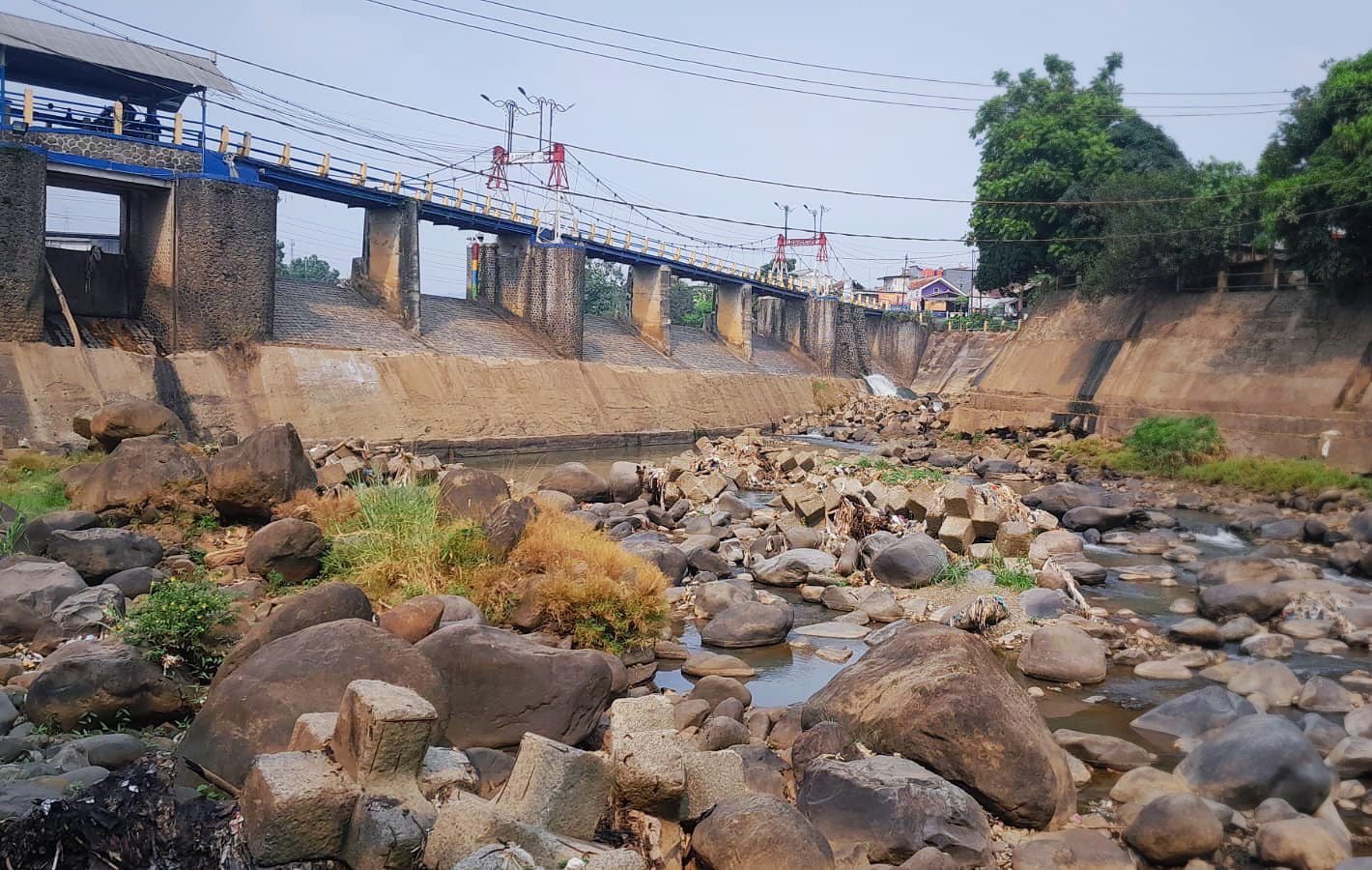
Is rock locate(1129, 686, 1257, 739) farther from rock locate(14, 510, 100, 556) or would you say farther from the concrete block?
rock locate(14, 510, 100, 556)

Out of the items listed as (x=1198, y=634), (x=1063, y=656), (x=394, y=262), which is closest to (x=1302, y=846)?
(x=1063, y=656)

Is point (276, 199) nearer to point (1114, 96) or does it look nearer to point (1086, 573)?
point (1086, 573)

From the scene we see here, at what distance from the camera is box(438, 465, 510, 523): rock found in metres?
11.8

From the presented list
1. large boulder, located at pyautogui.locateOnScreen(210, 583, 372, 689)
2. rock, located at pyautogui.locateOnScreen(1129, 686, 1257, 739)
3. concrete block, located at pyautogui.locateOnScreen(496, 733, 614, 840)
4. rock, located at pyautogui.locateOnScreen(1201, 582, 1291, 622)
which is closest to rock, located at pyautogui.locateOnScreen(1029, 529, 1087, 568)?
rock, located at pyautogui.locateOnScreen(1201, 582, 1291, 622)

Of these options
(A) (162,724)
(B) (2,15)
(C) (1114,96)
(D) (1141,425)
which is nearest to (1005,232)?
(C) (1114,96)

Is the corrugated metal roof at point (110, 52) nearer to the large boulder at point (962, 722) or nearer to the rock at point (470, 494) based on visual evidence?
the rock at point (470, 494)

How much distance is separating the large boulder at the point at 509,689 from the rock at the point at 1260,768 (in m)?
4.26

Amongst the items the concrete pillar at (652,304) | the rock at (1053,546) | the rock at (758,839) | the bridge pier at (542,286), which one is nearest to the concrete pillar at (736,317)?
the concrete pillar at (652,304)

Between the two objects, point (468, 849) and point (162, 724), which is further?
point (162, 724)

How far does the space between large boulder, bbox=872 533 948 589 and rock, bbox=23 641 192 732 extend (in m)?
8.87

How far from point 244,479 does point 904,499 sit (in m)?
9.99

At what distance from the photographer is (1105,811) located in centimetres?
650

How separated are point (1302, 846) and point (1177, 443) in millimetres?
21217

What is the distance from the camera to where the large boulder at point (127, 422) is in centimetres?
1432
